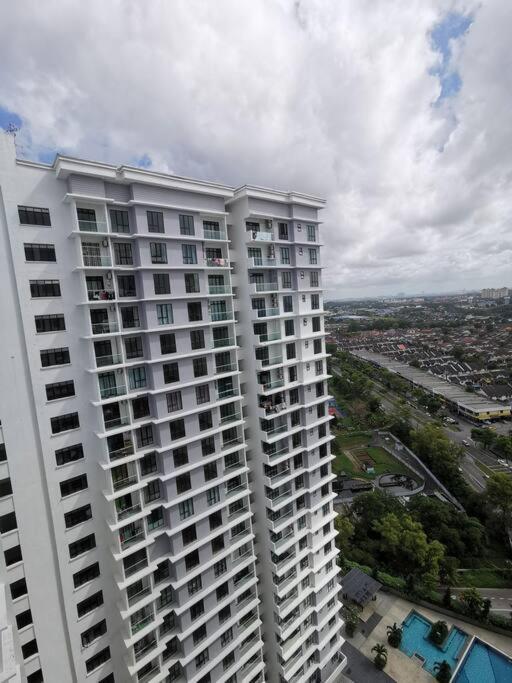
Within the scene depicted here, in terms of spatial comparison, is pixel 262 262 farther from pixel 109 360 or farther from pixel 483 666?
pixel 483 666

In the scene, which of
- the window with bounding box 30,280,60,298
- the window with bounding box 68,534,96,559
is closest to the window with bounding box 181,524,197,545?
the window with bounding box 68,534,96,559

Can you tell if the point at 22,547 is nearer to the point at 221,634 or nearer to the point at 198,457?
the point at 198,457

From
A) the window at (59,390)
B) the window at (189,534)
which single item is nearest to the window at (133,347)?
the window at (59,390)

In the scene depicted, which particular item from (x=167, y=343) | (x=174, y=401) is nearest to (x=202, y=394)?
(x=174, y=401)

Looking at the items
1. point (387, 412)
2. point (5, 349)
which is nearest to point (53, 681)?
point (5, 349)

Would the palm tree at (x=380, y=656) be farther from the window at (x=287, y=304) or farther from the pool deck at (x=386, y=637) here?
the window at (x=287, y=304)

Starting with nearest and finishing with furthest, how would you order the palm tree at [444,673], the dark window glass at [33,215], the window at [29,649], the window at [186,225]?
the dark window glass at [33,215] → the window at [29,649] → the window at [186,225] → the palm tree at [444,673]

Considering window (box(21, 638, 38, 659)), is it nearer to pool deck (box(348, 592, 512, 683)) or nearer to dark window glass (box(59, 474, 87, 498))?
dark window glass (box(59, 474, 87, 498))
